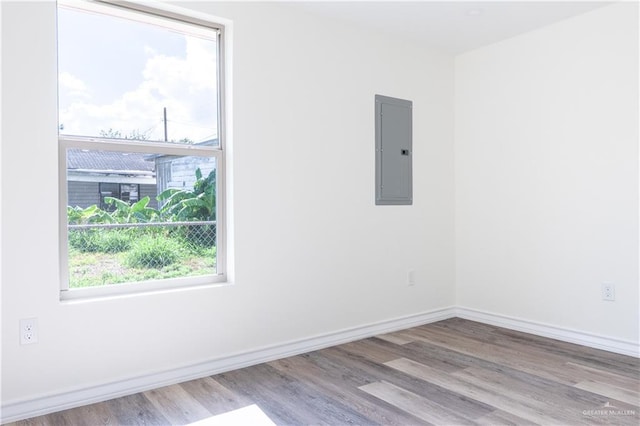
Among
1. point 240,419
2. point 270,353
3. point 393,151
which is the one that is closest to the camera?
point 240,419

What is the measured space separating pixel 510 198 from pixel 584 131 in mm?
739

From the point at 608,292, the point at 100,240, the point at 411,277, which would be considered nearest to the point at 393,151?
the point at 411,277

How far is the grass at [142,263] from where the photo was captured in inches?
99.5

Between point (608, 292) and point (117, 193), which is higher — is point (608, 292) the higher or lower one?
the lower one

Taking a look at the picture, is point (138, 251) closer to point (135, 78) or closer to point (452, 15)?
point (135, 78)

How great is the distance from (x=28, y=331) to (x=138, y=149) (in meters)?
1.08

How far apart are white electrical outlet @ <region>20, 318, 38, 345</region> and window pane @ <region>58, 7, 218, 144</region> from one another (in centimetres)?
97

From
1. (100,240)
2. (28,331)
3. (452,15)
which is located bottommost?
(28,331)

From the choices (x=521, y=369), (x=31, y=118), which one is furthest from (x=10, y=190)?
(x=521, y=369)

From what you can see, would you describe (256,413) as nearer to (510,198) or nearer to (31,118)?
(31,118)

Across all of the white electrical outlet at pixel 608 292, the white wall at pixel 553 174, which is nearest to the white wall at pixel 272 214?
the white wall at pixel 553 174

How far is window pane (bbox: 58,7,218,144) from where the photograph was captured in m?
2.50

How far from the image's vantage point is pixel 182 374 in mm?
2707

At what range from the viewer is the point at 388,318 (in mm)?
3746
